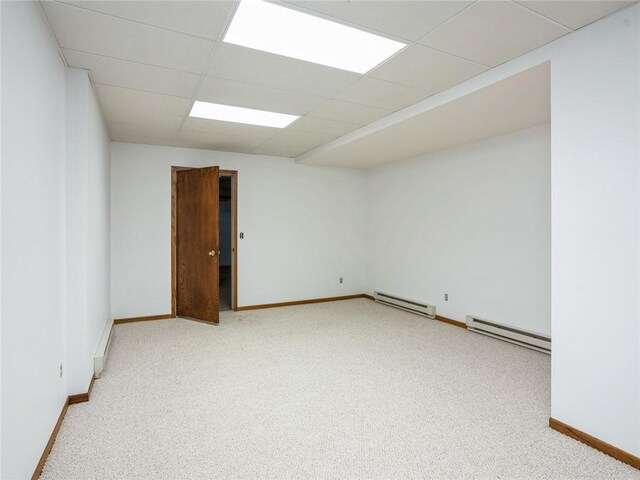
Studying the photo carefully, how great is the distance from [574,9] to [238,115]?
2896 mm

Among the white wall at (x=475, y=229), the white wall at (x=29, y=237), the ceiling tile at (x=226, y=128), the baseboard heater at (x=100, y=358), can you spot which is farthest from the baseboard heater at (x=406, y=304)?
the white wall at (x=29, y=237)

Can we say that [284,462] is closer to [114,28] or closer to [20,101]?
[20,101]

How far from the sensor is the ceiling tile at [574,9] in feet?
6.19

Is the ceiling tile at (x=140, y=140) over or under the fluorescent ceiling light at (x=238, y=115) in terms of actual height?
over

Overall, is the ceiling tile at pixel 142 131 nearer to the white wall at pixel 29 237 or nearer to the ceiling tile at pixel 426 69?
the white wall at pixel 29 237

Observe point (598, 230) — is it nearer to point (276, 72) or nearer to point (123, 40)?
point (276, 72)

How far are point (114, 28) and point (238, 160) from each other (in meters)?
3.46

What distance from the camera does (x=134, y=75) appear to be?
9.17 feet

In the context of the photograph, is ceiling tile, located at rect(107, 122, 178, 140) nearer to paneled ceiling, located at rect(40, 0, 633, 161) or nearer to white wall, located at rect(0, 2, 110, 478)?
paneled ceiling, located at rect(40, 0, 633, 161)

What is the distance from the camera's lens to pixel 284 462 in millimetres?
1991

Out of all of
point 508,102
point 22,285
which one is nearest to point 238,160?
point 508,102

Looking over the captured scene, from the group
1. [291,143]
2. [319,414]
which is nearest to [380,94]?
[291,143]

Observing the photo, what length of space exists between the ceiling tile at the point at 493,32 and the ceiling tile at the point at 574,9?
47 mm

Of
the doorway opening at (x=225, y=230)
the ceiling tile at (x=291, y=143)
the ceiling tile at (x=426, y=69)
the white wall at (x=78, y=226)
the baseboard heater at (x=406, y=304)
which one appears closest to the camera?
the ceiling tile at (x=426, y=69)
